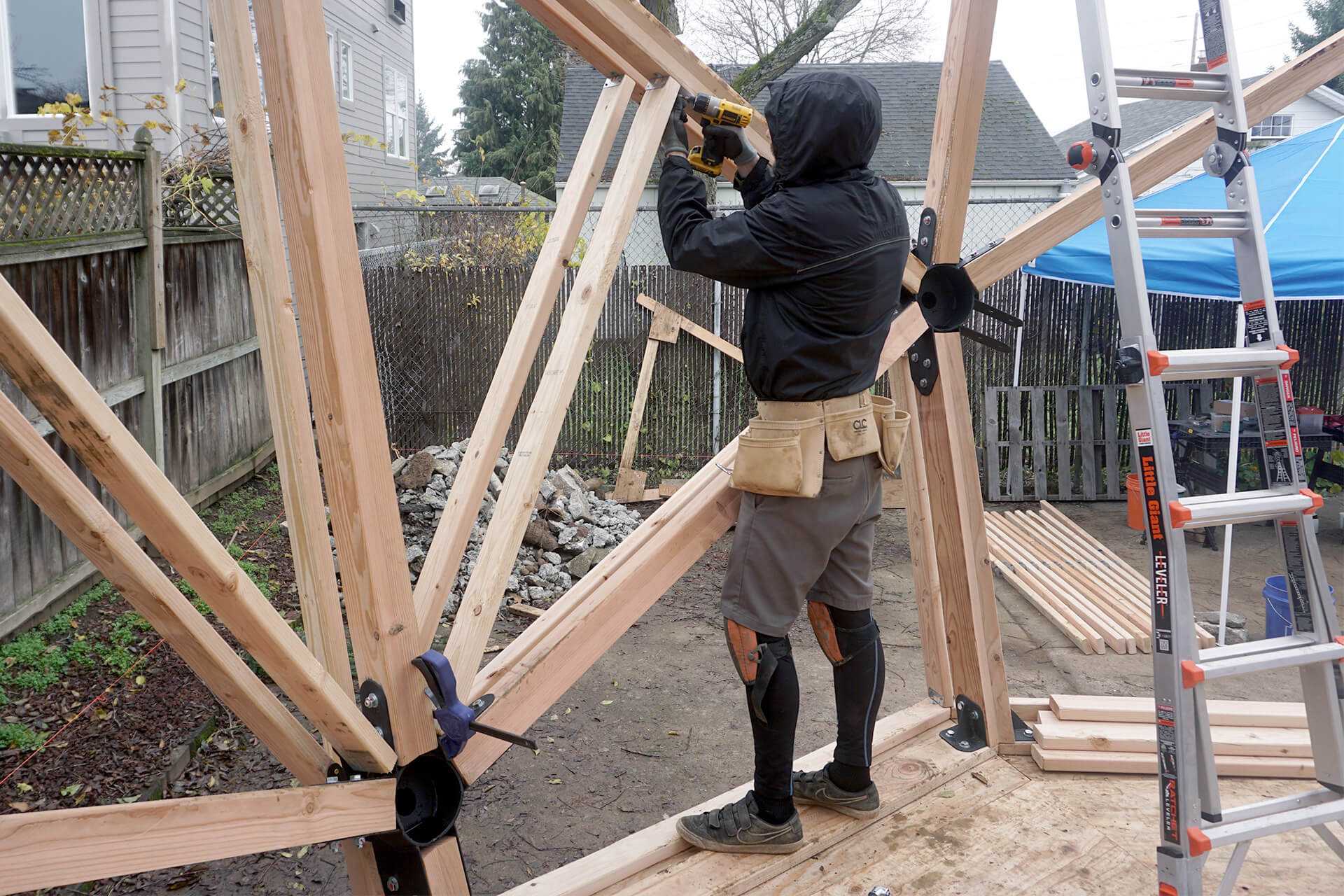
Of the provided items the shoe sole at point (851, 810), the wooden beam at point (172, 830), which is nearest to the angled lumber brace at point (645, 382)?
the shoe sole at point (851, 810)

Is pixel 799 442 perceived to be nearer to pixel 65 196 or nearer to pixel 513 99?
pixel 65 196

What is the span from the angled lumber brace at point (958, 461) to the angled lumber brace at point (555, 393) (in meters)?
0.91

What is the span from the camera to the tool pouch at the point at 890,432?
8.66 feet

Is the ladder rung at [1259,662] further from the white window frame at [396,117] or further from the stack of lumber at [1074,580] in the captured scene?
the white window frame at [396,117]

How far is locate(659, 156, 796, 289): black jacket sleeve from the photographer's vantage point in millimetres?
2264

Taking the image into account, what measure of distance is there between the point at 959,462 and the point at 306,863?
9.52 feet

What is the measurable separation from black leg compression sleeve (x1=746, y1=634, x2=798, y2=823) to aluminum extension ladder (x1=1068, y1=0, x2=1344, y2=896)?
88 centimetres

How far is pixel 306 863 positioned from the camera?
3.67 m

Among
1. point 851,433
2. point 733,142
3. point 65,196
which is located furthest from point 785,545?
point 65,196

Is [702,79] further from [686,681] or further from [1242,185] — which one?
[686,681]

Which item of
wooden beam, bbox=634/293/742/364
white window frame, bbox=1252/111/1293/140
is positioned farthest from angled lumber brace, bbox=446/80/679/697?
white window frame, bbox=1252/111/1293/140

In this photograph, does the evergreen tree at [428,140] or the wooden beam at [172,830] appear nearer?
the wooden beam at [172,830]

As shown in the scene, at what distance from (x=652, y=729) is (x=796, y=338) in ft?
9.72

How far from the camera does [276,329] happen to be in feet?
6.63
